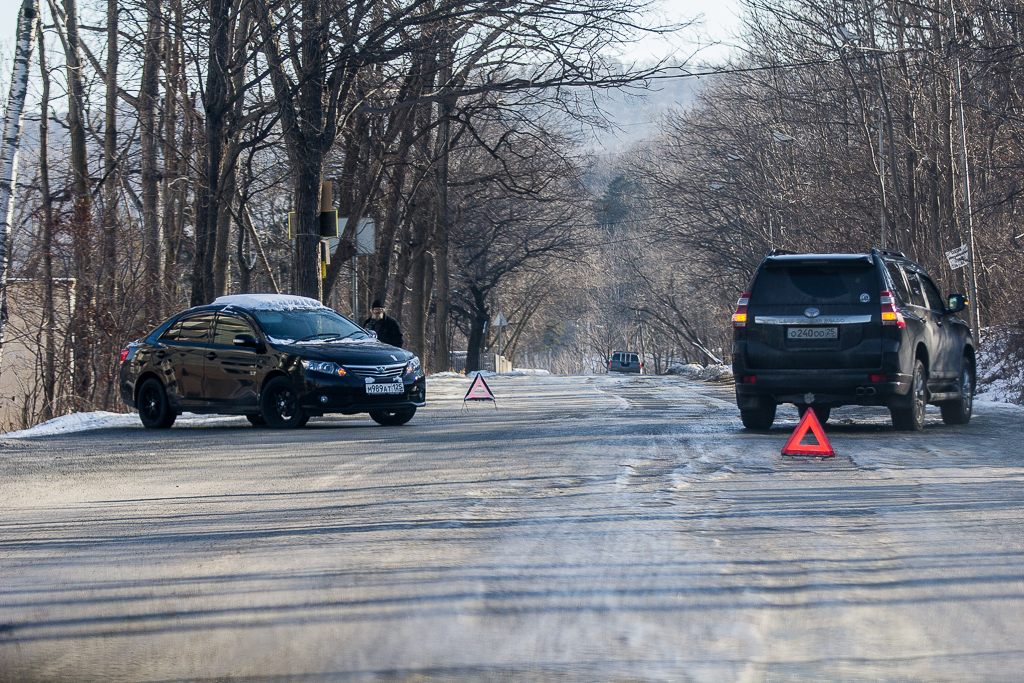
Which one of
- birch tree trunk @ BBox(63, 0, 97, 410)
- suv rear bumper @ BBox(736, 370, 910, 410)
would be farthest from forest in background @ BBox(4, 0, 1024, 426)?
suv rear bumper @ BBox(736, 370, 910, 410)

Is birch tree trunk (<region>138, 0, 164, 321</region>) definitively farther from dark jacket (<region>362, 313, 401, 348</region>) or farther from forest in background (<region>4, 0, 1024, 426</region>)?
dark jacket (<region>362, 313, 401, 348</region>)

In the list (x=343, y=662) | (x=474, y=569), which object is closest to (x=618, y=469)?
(x=474, y=569)

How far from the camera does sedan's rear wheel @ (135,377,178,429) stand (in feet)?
52.2

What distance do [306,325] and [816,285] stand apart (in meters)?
6.84

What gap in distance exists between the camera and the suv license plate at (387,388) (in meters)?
14.9

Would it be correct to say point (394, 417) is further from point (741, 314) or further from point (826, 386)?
point (826, 386)

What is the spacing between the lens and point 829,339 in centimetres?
1294

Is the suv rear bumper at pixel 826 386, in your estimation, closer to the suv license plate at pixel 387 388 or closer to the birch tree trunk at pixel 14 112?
the suv license plate at pixel 387 388

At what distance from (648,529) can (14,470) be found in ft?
21.5

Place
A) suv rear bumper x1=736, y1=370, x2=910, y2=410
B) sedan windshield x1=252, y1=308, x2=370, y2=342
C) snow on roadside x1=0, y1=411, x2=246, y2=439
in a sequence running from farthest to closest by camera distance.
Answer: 1. sedan windshield x1=252, y1=308, x2=370, y2=342
2. snow on roadside x1=0, y1=411, x2=246, y2=439
3. suv rear bumper x1=736, y1=370, x2=910, y2=410

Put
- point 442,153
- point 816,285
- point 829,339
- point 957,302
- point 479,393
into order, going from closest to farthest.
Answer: point 829,339 → point 816,285 → point 957,302 → point 479,393 → point 442,153

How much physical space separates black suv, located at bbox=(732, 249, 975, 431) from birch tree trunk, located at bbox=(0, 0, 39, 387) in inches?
393

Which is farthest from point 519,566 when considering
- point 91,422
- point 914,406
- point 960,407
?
point 91,422

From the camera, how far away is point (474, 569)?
19.3 ft
